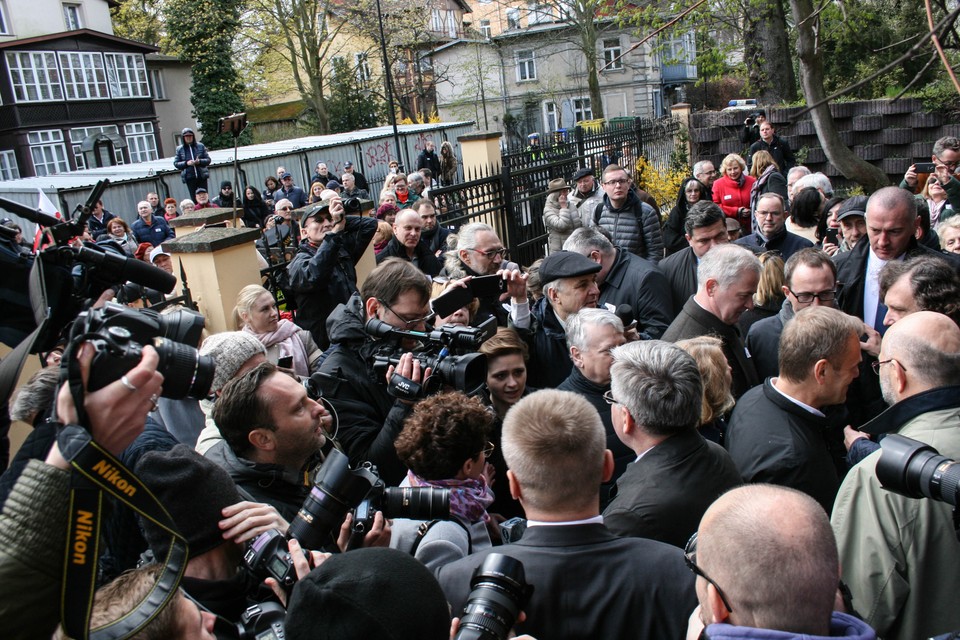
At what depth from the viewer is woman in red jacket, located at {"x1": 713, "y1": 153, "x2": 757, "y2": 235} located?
8.59 m

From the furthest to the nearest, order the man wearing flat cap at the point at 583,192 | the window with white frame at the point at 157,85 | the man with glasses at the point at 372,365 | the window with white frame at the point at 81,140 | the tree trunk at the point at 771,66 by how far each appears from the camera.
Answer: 1. the window with white frame at the point at 157,85
2. the window with white frame at the point at 81,140
3. the tree trunk at the point at 771,66
4. the man wearing flat cap at the point at 583,192
5. the man with glasses at the point at 372,365

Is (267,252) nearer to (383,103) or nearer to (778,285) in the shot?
(778,285)

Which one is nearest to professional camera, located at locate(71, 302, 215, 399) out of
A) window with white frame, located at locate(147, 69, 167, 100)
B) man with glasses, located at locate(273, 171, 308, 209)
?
man with glasses, located at locate(273, 171, 308, 209)

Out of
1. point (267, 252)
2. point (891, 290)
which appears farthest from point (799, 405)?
point (267, 252)

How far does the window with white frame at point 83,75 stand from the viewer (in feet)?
105

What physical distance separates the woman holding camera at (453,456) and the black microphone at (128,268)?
0.95m

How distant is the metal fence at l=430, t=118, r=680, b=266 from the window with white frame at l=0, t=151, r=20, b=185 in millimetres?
27505

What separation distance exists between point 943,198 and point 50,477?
6791mm

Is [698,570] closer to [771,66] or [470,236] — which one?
[470,236]

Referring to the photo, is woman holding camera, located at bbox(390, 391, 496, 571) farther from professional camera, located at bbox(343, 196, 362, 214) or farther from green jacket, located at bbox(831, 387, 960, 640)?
professional camera, located at bbox(343, 196, 362, 214)

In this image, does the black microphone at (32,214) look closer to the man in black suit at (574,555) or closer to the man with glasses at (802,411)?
the man in black suit at (574,555)

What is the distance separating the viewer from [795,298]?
4.11 metres

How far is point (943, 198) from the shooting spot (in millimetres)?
6242

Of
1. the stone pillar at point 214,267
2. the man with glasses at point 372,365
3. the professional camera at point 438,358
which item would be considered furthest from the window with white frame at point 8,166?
the professional camera at point 438,358
